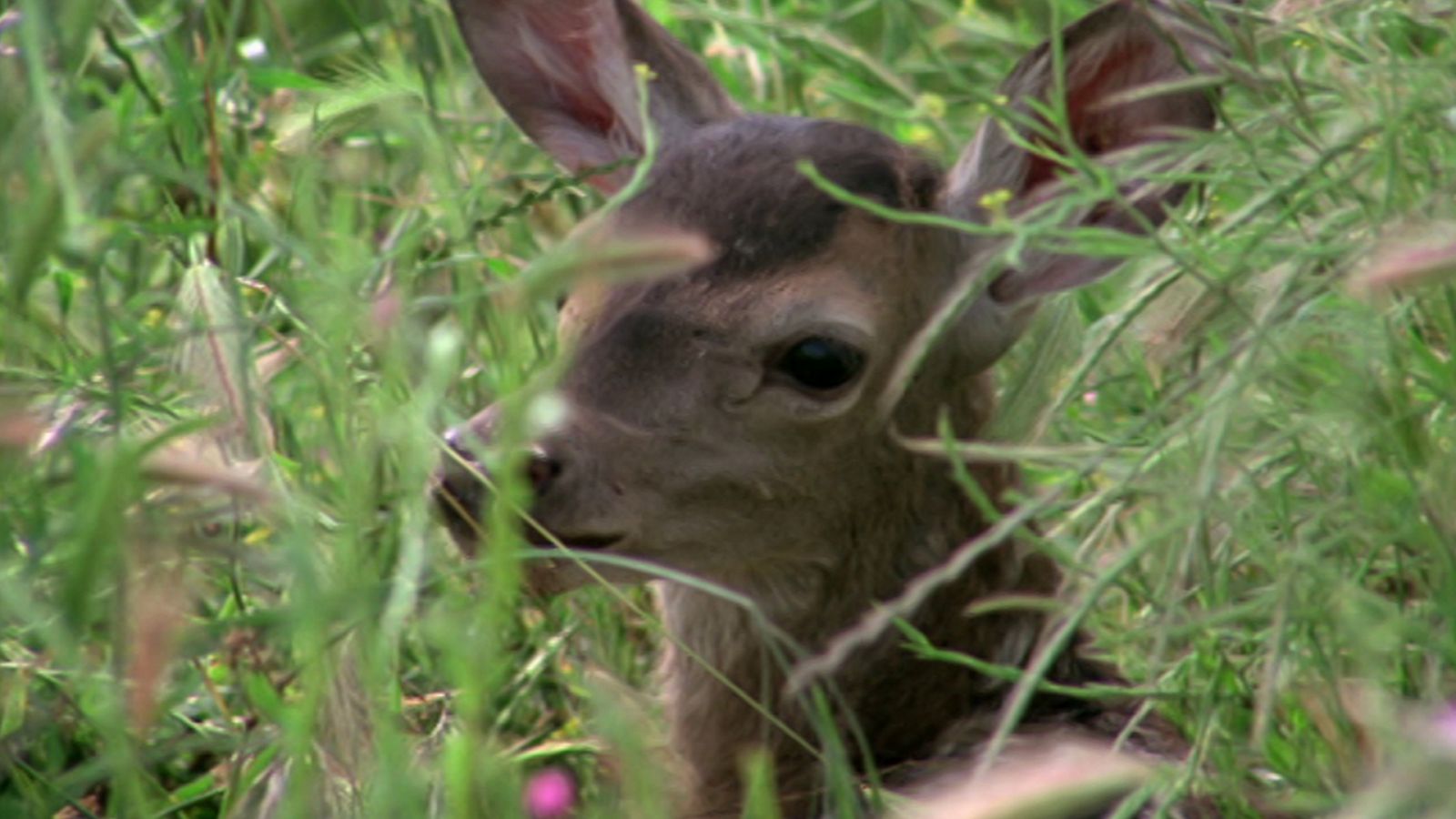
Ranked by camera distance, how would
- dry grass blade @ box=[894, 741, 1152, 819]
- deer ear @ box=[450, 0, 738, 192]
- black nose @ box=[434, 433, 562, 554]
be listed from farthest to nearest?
deer ear @ box=[450, 0, 738, 192] → black nose @ box=[434, 433, 562, 554] → dry grass blade @ box=[894, 741, 1152, 819]

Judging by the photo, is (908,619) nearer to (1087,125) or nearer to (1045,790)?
(1087,125)

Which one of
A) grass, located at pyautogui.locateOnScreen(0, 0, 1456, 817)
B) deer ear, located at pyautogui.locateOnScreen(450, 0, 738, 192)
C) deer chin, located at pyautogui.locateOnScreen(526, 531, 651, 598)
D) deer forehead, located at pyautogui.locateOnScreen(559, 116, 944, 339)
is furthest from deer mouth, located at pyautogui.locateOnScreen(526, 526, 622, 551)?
deer ear, located at pyautogui.locateOnScreen(450, 0, 738, 192)

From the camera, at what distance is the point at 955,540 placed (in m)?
3.67

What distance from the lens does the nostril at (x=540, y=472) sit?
3211 millimetres

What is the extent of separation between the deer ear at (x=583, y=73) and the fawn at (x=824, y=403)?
105 mm

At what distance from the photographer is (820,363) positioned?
3.54m

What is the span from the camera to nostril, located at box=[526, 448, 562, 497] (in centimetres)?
321

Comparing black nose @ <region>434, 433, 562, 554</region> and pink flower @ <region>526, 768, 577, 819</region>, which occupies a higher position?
black nose @ <region>434, 433, 562, 554</region>

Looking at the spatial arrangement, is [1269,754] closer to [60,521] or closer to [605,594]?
[605,594]

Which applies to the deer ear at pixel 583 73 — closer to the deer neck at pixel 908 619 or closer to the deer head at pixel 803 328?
the deer head at pixel 803 328

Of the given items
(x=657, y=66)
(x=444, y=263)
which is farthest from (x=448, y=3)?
(x=444, y=263)

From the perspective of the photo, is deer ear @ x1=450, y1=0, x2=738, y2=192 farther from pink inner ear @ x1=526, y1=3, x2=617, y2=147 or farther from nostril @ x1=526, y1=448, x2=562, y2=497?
nostril @ x1=526, y1=448, x2=562, y2=497

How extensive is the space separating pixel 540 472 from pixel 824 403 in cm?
48

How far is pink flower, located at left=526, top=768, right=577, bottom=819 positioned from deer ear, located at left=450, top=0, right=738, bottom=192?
90cm
